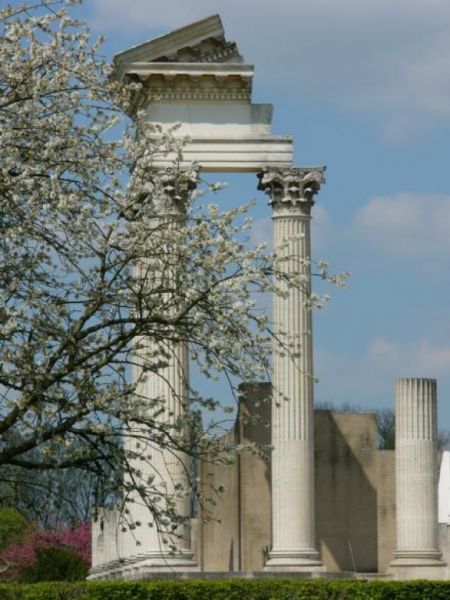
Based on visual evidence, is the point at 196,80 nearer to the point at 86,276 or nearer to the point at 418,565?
the point at 418,565

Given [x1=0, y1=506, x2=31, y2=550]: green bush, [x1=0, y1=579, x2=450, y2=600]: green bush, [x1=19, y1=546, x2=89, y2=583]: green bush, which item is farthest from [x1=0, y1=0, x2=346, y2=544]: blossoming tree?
[x1=0, y1=506, x2=31, y2=550]: green bush

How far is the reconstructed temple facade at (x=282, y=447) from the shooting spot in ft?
140

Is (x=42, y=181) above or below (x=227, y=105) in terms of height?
below

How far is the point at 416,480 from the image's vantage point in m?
46.1

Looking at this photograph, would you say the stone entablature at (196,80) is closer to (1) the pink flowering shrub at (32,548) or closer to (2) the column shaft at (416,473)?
(2) the column shaft at (416,473)

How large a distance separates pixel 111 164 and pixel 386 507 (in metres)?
31.8

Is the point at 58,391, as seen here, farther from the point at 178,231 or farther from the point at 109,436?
the point at 178,231

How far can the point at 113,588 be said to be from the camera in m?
38.7

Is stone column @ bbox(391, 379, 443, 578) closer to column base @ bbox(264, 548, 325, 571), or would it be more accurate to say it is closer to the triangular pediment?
column base @ bbox(264, 548, 325, 571)

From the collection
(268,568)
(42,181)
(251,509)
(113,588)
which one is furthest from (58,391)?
(251,509)

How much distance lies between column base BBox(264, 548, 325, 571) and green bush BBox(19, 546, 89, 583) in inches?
593

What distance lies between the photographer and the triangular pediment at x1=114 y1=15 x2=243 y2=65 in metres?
44.3

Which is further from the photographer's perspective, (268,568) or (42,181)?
(268,568)

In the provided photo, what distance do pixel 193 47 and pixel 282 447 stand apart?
396 inches
